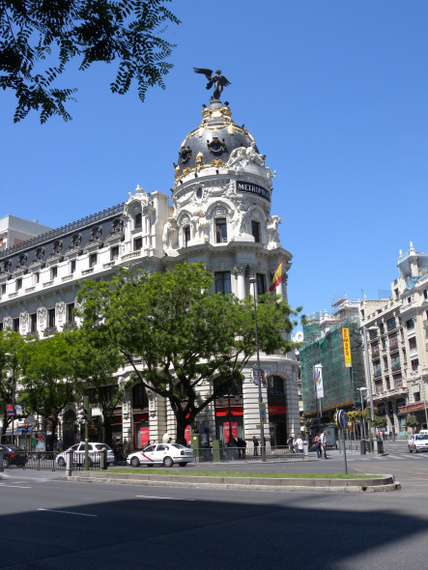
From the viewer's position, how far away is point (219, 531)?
10180 mm

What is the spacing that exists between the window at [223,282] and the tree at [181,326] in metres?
8.18

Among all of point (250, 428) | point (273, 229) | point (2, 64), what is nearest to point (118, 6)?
point (2, 64)

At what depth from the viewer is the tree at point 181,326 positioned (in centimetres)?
3656

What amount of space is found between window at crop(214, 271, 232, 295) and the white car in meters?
16.5

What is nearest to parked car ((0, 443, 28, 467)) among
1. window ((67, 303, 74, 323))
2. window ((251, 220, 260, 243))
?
window ((67, 303, 74, 323))

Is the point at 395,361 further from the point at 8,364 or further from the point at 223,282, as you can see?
the point at 8,364

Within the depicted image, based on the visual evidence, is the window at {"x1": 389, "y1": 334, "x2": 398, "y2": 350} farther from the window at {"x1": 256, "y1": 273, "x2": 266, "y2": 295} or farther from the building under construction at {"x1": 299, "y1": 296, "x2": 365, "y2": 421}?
the window at {"x1": 256, "y1": 273, "x2": 266, "y2": 295}

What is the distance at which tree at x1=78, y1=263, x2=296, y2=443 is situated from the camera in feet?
120

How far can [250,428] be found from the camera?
4412 centimetres

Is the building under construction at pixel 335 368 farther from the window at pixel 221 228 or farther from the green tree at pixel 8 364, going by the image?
the green tree at pixel 8 364

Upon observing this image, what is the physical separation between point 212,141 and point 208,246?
394 inches

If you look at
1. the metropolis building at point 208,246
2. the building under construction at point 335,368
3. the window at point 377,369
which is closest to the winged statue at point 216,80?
the metropolis building at point 208,246

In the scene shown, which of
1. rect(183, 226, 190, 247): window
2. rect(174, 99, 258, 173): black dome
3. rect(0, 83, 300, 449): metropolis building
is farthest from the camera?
rect(174, 99, 258, 173): black dome

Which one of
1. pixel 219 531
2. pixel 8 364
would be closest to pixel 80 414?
pixel 8 364
